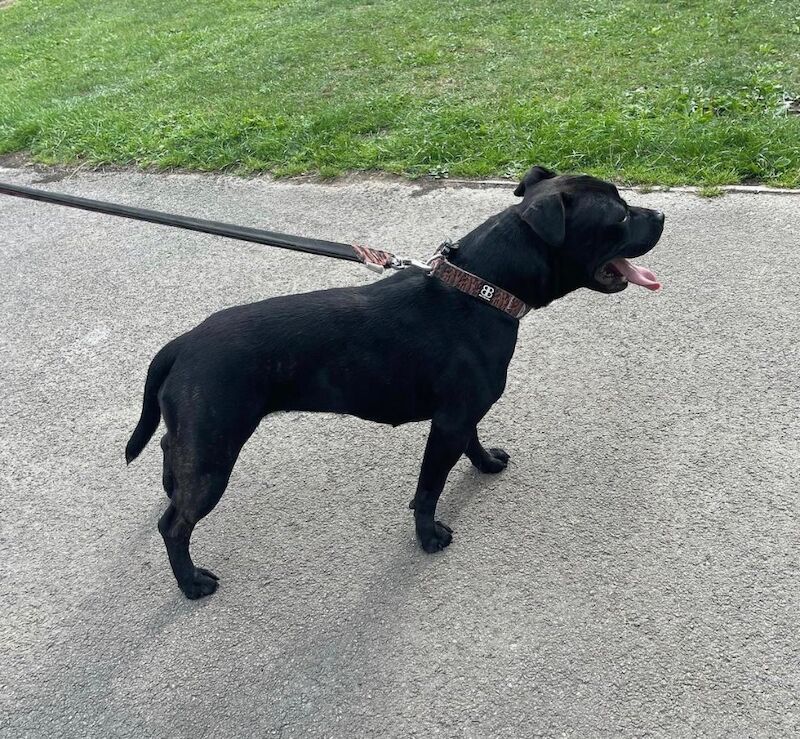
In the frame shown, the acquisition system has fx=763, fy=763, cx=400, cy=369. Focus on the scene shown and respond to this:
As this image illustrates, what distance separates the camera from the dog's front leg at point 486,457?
3.47 meters

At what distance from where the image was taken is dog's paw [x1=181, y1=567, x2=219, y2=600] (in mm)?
3156

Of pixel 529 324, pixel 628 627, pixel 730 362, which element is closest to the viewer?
pixel 628 627

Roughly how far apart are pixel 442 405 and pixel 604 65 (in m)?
5.34

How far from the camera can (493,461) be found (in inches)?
139

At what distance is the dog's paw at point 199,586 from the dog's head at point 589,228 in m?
1.91

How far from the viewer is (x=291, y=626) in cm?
304

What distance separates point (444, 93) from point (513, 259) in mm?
4880

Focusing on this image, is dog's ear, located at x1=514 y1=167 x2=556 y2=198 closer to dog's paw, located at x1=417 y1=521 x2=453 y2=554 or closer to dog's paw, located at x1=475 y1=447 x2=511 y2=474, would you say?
dog's paw, located at x1=475 y1=447 x2=511 y2=474

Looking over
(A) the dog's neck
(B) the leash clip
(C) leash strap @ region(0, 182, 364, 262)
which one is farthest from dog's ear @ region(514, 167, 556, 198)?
(C) leash strap @ region(0, 182, 364, 262)

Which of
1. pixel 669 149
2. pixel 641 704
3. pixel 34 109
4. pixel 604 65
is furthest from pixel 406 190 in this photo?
pixel 34 109

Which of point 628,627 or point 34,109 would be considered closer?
point 628,627

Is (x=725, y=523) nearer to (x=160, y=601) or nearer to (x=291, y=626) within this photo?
(x=291, y=626)

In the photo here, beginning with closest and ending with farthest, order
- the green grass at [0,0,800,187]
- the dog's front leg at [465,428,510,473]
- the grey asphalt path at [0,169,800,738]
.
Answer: the grey asphalt path at [0,169,800,738]
the dog's front leg at [465,428,510,473]
the green grass at [0,0,800,187]

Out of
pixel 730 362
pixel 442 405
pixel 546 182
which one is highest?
pixel 546 182
